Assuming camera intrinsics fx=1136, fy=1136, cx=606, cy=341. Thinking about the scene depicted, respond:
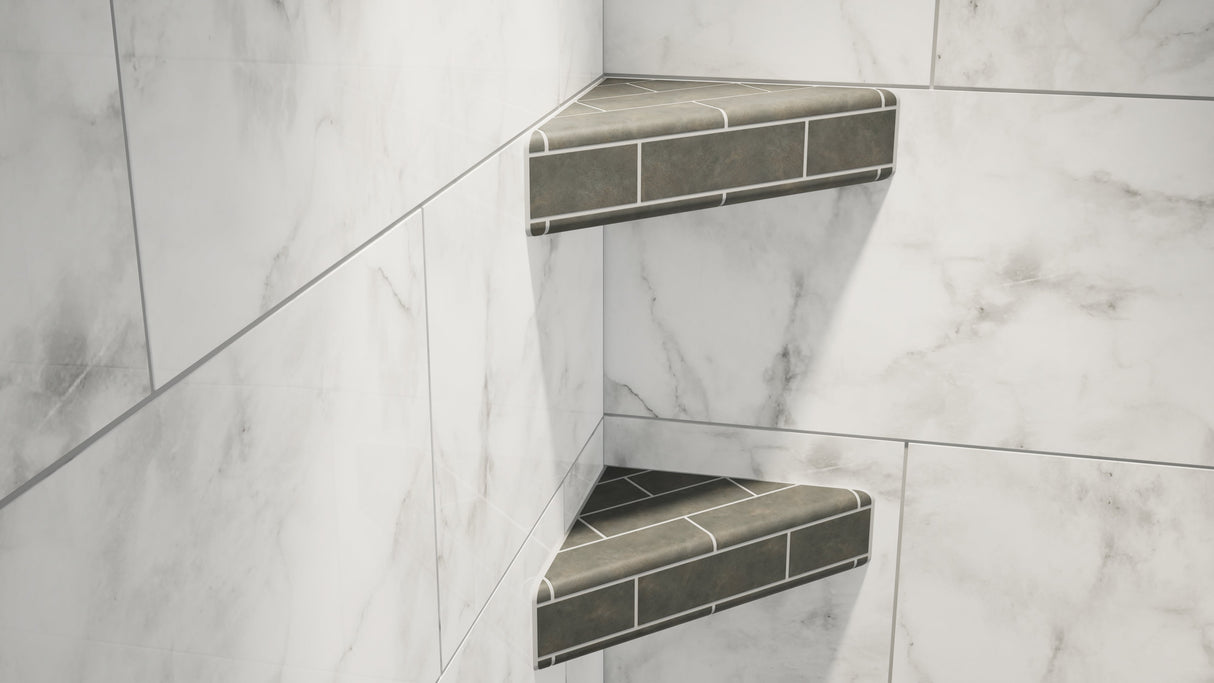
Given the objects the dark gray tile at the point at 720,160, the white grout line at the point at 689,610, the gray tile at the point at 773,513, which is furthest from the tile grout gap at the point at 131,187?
the gray tile at the point at 773,513

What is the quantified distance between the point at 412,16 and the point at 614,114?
1.19 ft

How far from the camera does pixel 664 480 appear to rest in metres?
1.43

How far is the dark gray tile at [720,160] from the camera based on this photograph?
1.09m

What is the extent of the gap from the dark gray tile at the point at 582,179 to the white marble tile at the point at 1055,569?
1.78ft

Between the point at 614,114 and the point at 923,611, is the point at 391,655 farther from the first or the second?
the point at 923,611

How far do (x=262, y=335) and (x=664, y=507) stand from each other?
0.82 metres

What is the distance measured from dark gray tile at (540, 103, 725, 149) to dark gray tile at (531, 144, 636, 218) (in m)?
0.01

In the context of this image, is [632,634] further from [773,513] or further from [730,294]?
[730,294]

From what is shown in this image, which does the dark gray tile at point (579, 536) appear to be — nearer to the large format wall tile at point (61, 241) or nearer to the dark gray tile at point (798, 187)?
the dark gray tile at point (798, 187)

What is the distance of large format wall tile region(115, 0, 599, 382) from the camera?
505 millimetres

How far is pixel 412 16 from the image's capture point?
766 mm

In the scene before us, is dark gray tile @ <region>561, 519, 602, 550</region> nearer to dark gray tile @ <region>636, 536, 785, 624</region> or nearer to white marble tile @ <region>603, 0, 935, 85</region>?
dark gray tile @ <region>636, 536, 785, 624</region>

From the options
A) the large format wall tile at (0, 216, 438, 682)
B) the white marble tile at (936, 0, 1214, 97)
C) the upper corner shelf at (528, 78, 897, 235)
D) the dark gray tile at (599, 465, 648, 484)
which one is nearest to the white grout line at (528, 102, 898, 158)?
the upper corner shelf at (528, 78, 897, 235)

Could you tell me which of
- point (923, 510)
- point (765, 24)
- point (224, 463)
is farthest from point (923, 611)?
point (224, 463)
